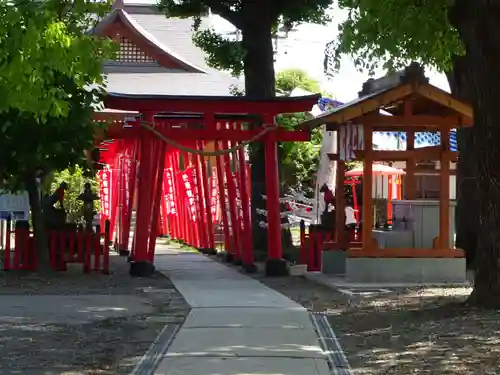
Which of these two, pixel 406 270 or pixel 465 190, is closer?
pixel 406 270

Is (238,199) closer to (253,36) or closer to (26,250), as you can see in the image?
(253,36)

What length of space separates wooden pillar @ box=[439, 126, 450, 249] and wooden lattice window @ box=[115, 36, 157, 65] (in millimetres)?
16807

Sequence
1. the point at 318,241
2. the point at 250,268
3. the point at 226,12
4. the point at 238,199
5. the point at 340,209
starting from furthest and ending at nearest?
the point at 226,12 < the point at 238,199 < the point at 250,268 < the point at 318,241 < the point at 340,209

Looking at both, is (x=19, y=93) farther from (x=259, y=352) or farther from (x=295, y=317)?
(x=295, y=317)

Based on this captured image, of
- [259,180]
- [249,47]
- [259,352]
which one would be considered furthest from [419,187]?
[259,352]

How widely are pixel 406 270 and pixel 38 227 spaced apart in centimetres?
697

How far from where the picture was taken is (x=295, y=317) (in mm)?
11156

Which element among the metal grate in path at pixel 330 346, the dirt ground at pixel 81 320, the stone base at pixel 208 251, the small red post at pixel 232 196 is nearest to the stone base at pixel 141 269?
the dirt ground at pixel 81 320

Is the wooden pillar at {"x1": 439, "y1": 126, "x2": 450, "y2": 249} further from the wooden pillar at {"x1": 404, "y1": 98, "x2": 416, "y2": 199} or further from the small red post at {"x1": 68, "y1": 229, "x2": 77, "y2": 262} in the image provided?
the small red post at {"x1": 68, "y1": 229, "x2": 77, "y2": 262}

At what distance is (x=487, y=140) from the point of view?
10641 mm

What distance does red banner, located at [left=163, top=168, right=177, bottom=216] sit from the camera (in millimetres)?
30062

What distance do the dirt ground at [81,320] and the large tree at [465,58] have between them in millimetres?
3985

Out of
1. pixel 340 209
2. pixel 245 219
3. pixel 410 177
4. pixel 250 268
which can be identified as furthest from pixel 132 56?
pixel 410 177

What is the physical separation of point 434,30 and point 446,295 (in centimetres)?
483
